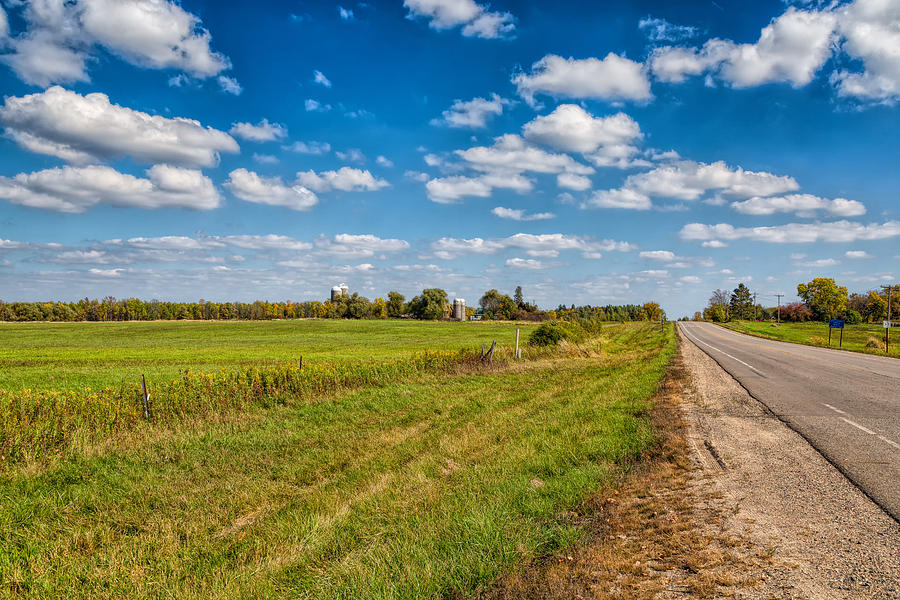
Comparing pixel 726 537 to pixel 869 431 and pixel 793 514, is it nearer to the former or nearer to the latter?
pixel 793 514

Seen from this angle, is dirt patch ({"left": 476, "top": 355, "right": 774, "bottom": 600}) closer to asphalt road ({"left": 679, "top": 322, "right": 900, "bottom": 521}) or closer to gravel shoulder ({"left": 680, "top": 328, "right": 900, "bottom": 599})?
gravel shoulder ({"left": 680, "top": 328, "right": 900, "bottom": 599})

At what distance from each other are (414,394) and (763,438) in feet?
30.1

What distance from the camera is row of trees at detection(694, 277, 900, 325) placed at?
4564 inches

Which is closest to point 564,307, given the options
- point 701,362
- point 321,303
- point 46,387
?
point 321,303

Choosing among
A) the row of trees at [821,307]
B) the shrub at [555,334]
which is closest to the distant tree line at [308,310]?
the row of trees at [821,307]

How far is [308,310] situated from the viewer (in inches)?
7392

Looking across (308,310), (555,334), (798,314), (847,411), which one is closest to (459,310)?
(308,310)

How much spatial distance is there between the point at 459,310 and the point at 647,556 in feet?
512

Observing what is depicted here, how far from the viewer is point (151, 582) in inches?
183

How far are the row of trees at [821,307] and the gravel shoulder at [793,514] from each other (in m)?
130

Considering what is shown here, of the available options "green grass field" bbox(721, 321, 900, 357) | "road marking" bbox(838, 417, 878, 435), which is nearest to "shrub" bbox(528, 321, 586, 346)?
"green grass field" bbox(721, 321, 900, 357)

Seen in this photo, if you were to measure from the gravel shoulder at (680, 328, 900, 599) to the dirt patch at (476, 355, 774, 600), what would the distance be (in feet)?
0.43

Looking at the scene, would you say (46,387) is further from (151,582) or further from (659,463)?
(659,463)

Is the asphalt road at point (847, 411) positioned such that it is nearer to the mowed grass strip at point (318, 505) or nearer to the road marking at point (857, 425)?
the road marking at point (857, 425)
